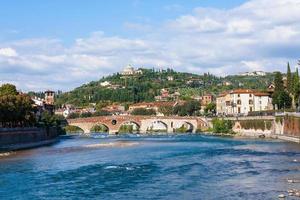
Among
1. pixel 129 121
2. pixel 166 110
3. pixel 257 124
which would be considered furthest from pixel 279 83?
pixel 166 110

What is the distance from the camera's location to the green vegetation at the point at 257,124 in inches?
3340

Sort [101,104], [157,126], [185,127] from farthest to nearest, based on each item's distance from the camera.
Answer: [101,104] < [157,126] < [185,127]

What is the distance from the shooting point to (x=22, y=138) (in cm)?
7262

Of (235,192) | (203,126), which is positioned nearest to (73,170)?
(235,192)

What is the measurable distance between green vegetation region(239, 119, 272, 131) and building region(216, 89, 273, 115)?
727 inches

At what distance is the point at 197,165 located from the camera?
143 ft

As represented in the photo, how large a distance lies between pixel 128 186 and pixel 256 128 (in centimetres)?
5797

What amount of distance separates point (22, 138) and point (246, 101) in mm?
58858

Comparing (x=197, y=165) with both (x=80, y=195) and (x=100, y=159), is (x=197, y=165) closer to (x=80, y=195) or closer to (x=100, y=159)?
(x=100, y=159)

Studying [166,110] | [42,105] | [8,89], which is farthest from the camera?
[166,110]

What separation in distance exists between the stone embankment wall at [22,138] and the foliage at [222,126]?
2791 centimetres

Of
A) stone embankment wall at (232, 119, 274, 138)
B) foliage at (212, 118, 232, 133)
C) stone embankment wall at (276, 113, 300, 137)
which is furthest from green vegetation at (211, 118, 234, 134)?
stone embankment wall at (276, 113, 300, 137)

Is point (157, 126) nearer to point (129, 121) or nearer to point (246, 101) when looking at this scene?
point (129, 121)

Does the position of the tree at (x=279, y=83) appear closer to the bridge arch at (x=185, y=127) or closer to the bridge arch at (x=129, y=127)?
the bridge arch at (x=185, y=127)
